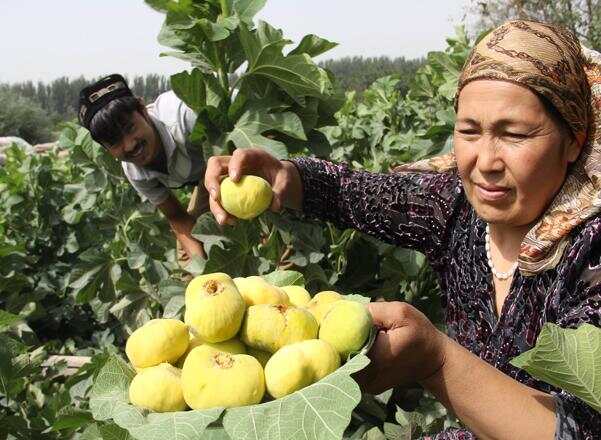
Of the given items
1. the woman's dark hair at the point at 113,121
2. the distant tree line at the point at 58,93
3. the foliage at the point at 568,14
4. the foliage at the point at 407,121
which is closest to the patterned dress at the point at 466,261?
the foliage at the point at 407,121

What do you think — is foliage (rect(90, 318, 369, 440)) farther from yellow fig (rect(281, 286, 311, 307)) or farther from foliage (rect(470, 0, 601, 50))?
foliage (rect(470, 0, 601, 50))

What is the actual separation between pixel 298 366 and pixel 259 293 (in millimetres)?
239

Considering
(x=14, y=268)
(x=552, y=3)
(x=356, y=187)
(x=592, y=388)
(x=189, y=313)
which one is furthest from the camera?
(x=552, y=3)

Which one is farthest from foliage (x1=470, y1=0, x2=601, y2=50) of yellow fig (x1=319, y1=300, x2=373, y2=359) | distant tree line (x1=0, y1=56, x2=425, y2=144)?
yellow fig (x1=319, y1=300, x2=373, y2=359)

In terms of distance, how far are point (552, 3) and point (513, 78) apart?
19747 mm

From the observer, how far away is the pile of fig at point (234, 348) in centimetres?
115

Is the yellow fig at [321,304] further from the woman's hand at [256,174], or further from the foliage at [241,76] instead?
the foliage at [241,76]

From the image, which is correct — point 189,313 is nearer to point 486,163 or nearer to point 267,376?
point 267,376

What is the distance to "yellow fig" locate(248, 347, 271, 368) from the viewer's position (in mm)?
1277

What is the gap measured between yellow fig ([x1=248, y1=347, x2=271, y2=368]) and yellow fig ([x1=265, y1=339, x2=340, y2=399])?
0.23 feet

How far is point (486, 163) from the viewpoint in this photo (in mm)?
1505

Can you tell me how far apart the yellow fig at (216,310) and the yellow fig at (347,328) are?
170mm

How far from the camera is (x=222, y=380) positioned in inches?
44.8

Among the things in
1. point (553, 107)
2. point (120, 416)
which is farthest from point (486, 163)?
point (120, 416)
